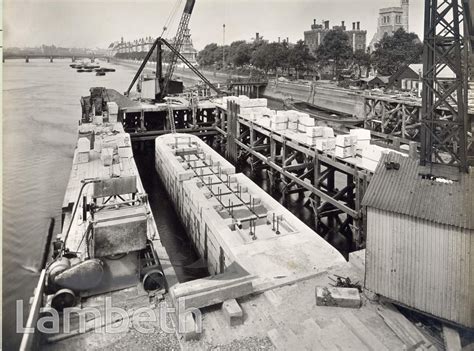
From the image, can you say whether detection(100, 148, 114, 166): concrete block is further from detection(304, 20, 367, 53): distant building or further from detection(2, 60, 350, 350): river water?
detection(304, 20, 367, 53): distant building

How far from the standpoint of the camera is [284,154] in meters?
24.9

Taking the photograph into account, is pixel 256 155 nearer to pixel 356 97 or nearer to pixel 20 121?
pixel 356 97

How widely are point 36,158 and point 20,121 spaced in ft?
53.8

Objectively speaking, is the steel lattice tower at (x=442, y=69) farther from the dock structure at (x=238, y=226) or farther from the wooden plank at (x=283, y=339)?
the wooden plank at (x=283, y=339)

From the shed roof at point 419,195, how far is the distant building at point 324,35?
310ft

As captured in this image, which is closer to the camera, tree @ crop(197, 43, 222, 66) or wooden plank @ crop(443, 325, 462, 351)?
wooden plank @ crop(443, 325, 462, 351)

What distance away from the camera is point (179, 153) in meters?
26.9

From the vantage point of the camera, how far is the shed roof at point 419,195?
8.01m

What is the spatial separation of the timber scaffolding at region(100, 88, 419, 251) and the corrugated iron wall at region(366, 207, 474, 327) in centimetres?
830

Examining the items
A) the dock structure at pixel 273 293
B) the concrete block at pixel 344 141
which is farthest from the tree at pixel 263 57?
the dock structure at pixel 273 293

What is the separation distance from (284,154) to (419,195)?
1631 cm

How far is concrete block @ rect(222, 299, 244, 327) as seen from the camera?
882cm

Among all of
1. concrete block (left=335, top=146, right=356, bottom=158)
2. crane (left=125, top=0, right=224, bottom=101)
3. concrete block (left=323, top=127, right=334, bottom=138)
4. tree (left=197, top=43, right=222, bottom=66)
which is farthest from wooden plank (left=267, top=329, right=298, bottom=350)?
tree (left=197, top=43, right=222, bottom=66)

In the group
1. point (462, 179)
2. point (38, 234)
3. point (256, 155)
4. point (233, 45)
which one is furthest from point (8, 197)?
point (233, 45)
